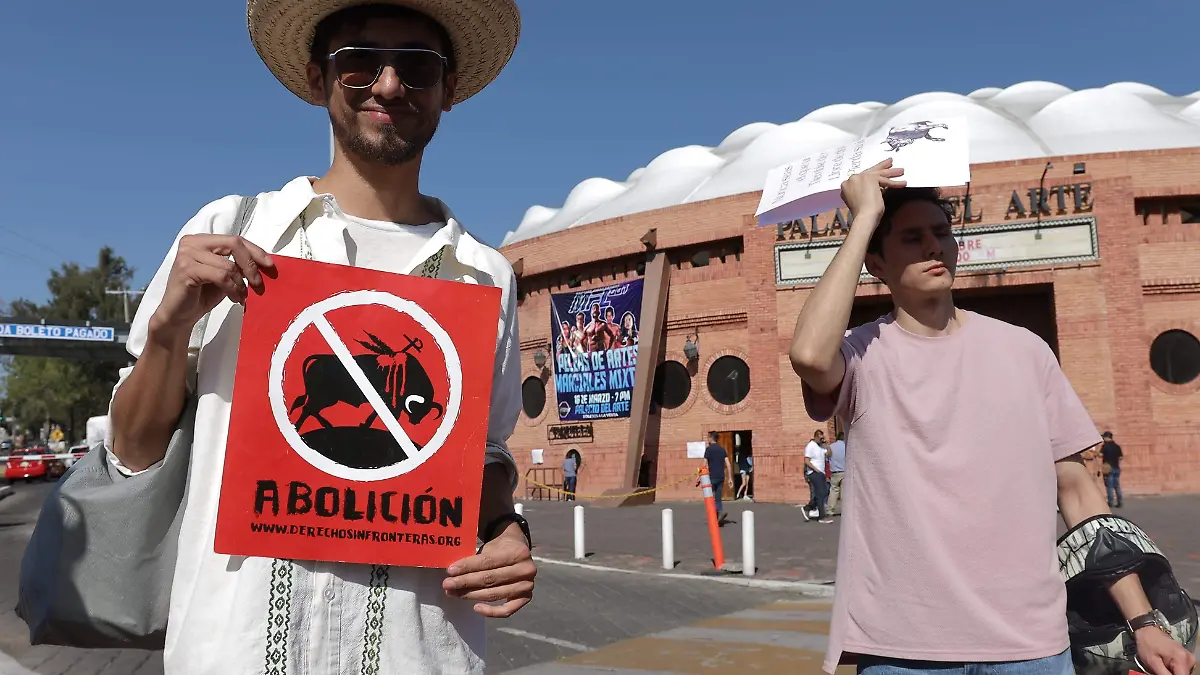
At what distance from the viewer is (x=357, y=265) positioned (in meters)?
2.07

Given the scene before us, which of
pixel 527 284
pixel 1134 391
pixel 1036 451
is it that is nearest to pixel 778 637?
pixel 1036 451

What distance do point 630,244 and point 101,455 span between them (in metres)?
28.0

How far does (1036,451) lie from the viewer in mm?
2629

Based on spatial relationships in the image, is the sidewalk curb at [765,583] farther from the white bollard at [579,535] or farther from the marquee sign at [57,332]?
the marquee sign at [57,332]

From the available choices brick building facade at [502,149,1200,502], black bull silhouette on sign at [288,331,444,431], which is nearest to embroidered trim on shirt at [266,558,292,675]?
black bull silhouette on sign at [288,331,444,431]

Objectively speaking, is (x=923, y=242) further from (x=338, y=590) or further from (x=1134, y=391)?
(x=1134, y=391)

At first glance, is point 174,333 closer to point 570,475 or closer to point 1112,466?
point 1112,466

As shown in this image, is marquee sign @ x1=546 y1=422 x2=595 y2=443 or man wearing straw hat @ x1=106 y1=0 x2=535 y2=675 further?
marquee sign @ x1=546 y1=422 x2=595 y2=443

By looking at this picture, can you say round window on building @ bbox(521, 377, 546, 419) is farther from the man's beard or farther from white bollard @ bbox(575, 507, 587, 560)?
the man's beard

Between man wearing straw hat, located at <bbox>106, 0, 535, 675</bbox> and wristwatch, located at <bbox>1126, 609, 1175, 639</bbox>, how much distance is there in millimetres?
1790

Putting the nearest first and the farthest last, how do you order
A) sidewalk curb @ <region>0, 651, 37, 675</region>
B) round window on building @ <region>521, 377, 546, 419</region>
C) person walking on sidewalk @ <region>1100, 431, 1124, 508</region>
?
sidewalk curb @ <region>0, 651, 37, 675</region>, person walking on sidewalk @ <region>1100, 431, 1124, 508</region>, round window on building @ <region>521, 377, 546, 419</region>

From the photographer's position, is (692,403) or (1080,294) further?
(692,403)

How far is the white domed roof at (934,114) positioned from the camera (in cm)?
2891

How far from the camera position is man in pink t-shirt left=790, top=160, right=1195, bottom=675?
97.8 inches
